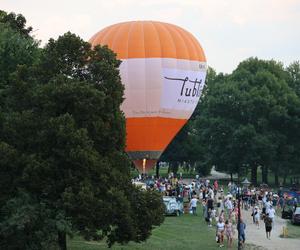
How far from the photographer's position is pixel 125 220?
75.9 feet

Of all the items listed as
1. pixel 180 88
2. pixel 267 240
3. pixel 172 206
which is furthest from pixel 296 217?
pixel 180 88

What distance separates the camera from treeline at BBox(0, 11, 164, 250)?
872 inches

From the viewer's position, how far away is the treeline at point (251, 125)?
230ft

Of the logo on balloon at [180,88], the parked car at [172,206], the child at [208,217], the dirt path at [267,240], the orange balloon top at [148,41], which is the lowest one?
the dirt path at [267,240]

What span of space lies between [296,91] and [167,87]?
130 ft

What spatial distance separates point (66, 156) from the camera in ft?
73.2

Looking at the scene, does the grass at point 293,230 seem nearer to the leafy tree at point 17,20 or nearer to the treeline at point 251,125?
the leafy tree at point 17,20

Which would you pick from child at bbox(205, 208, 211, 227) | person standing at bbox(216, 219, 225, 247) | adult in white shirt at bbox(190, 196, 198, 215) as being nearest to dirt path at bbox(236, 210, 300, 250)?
person standing at bbox(216, 219, 225, 247)

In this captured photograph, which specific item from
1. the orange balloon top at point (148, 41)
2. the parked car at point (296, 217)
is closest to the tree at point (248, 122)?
the orange balloon top at point (148, 41)

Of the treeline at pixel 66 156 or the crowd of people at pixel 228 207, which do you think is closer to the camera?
the treeline at pixel 66 156

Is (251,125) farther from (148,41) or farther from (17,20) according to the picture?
(17,20)

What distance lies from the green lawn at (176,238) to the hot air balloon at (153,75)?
1087cm

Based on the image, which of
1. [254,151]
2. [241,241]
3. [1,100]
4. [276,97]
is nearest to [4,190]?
[1,100]

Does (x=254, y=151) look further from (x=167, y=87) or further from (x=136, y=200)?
(x=136, y=200)
